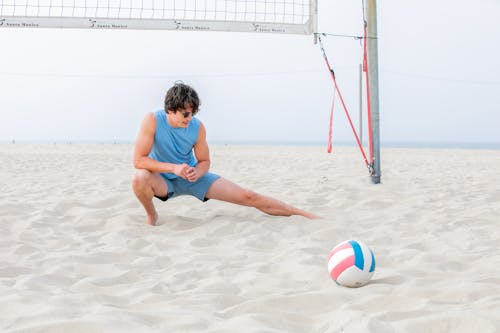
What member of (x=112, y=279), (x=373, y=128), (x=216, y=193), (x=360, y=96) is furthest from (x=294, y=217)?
(x=360, y=96)

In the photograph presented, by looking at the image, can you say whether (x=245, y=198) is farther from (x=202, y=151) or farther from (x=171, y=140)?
(x=171, y=140)

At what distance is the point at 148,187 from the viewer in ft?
10.6

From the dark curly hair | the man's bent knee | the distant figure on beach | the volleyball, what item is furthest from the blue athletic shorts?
the volleyball

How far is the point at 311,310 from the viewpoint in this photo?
1.77 m

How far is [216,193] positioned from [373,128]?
6.89ft

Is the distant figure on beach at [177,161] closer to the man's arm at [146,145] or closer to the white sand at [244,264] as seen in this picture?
the man's arm at [146,145]

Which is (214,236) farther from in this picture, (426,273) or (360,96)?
(360,96)

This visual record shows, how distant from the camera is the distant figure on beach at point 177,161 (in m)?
3.10

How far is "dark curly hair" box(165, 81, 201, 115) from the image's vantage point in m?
3.05

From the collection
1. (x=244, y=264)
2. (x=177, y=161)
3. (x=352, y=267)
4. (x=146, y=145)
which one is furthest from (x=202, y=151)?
(x=352, y=267)

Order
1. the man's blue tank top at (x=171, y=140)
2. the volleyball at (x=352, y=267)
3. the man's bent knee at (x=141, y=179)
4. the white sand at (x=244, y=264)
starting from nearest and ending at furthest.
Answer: the white sand at (x=244, y=264)
the volleyball at (x=352, y=267)
the man's bent knee at (x=141, y=179)
the man's blue tank top at (x=171, y=140)

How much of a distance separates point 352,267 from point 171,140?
1665mm

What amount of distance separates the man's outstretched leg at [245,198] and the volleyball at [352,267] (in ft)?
4.26

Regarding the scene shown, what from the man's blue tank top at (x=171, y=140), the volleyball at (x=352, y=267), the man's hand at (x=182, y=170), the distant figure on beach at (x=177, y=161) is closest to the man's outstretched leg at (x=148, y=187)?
the distant figure on beach at (x=177, y=161)
